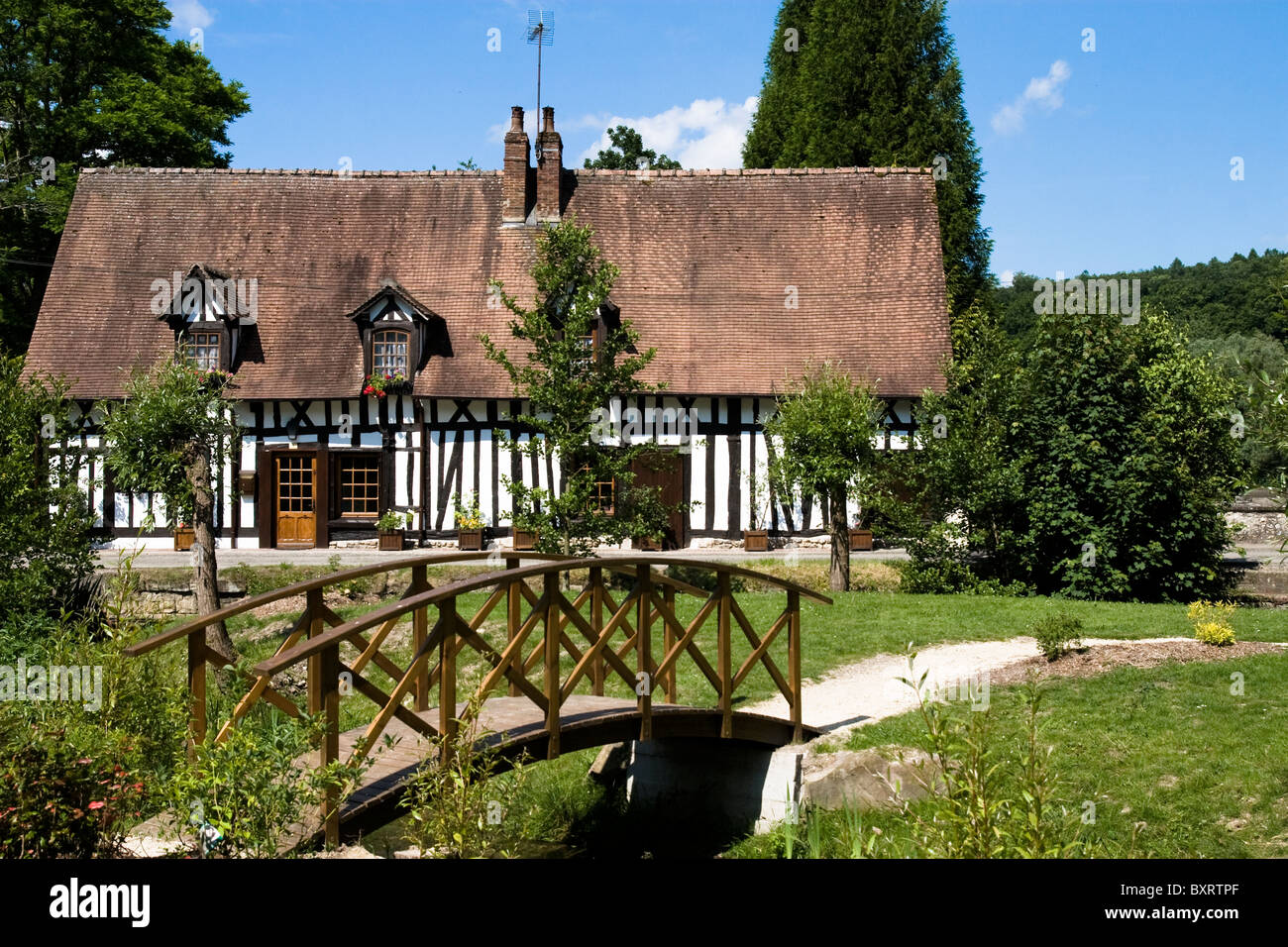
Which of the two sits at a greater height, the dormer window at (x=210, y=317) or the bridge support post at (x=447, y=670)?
the dormer window at (x=210, y=317)

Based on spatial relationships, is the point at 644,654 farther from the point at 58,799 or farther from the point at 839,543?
the point at 839,543

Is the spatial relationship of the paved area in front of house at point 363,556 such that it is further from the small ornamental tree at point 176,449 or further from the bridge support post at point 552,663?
the bridge support post at point 552,663

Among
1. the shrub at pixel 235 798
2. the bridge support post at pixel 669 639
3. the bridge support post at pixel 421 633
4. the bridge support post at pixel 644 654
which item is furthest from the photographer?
the bridge support post at pixel 669 639

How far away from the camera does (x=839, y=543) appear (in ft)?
57.2

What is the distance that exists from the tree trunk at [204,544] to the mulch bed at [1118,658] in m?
9.66

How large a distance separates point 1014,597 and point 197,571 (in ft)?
36.9

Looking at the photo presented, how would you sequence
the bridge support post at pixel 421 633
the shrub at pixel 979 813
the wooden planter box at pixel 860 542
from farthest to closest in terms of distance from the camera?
1. the wooden planter box at pixel 860 542
2. the bridge support post at pixel 421 633
3. the shrub at pixel 979 813

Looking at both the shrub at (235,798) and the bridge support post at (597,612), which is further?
the bridge support post at (597,612)

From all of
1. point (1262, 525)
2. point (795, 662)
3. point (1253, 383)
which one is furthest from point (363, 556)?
point (1262, 525)

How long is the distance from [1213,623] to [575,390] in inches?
336

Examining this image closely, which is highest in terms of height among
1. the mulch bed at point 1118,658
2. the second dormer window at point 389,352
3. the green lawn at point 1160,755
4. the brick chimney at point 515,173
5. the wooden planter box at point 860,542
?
the brick chimney at point 515,173

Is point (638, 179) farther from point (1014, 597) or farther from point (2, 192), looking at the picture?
point (2, 192)

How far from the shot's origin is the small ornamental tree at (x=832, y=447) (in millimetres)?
16828

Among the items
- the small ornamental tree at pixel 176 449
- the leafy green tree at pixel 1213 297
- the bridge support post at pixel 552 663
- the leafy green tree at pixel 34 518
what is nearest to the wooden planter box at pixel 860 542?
the small ornamental tree at pixel 176 449
